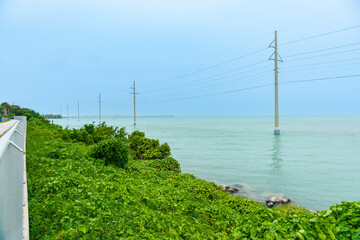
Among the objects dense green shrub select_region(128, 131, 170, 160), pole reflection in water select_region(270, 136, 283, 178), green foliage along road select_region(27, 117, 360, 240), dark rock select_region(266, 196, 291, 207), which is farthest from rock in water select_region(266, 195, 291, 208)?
dense green shrub select_region(128, 131, 170, 160)

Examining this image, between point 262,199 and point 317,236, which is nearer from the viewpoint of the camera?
point 317,236

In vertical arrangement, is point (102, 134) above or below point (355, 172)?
above

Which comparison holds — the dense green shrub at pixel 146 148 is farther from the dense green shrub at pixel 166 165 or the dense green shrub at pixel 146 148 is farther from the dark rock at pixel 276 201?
the dark rock at pixel 276 201

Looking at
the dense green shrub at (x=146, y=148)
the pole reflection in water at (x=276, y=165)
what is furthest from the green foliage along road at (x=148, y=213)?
the pole reflection in water at (x=276, y=165)

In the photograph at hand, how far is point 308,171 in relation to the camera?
537 inches

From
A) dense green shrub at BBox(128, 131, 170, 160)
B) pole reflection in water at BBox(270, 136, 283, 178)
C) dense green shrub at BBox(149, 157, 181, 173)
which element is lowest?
pole reflection in water at BBox(270, 136, 283, 178)

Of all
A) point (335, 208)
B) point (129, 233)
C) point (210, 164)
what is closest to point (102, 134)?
point (210, 164)

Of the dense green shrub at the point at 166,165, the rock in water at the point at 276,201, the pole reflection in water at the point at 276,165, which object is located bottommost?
the pole reflection in water at the point at 276,165

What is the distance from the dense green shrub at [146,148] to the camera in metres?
12.7

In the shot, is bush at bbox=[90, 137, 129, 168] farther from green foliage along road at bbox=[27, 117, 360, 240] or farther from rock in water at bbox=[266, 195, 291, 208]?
rock in water at bbox=[266, 195, 291, 208]

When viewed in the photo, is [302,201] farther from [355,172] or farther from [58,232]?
[58,232]

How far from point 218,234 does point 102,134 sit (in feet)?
42.1

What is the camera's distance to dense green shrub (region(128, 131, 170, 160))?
1268cm

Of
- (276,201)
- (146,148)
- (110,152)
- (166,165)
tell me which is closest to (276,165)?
(276,201)
